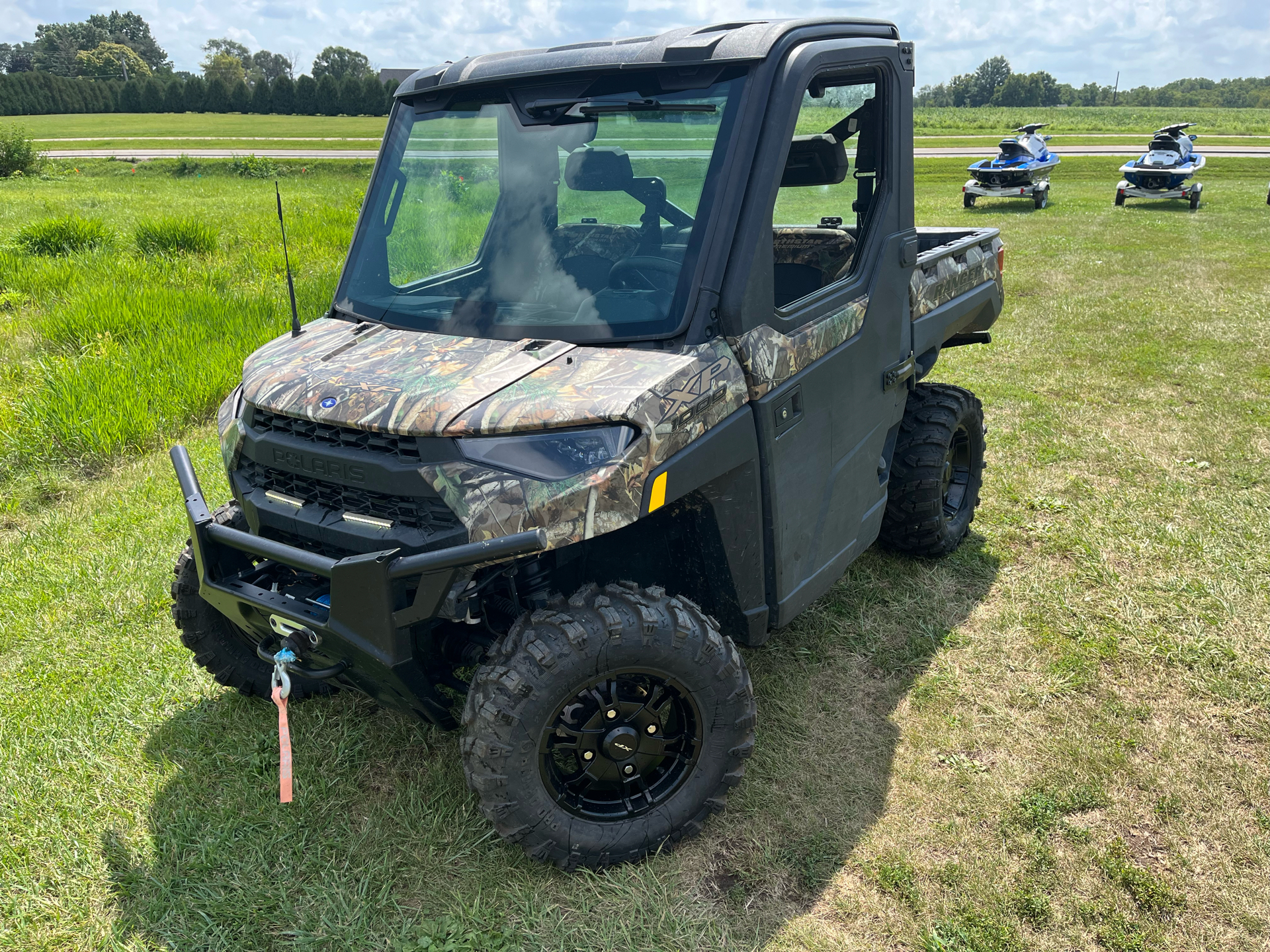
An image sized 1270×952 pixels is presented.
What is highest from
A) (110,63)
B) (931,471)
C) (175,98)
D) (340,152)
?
(110,63)

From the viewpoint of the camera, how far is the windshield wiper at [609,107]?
118 inches

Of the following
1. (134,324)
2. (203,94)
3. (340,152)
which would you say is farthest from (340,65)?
(134,324)

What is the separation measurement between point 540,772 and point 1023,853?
1599 millimetres

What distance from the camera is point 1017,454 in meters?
6.39

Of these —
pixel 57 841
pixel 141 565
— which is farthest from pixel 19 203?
pixel 57 841

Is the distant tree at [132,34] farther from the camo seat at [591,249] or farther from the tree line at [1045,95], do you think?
the camo seat at [591,249]

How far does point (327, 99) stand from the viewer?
228 ft

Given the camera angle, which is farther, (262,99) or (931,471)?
(262,99)

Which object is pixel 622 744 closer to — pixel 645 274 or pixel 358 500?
pixel 358 500

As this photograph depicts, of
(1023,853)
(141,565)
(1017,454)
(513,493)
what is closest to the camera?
(513,493)

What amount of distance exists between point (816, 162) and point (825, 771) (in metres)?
2.23

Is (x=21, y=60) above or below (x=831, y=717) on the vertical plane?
above

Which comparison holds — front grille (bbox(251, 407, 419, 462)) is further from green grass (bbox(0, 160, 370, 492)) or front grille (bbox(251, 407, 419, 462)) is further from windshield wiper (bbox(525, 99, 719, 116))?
green grass (bbox(0, 160, 370, 492))

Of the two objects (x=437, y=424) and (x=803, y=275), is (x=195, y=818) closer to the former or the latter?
(x=437, y=424)
